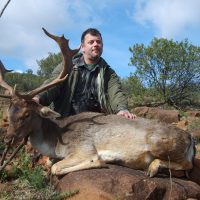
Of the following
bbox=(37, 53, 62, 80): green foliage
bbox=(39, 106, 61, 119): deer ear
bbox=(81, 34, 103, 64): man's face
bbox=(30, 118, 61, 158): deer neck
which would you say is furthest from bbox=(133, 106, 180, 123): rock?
bbox=(37, 53, 62, 80): green foliage

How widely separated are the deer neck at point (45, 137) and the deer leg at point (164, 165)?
1.61m

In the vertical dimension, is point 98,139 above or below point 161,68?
below

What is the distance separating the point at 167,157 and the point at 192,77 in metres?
19.9

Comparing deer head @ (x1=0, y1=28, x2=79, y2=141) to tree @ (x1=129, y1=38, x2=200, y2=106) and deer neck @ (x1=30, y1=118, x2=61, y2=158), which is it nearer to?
deer neck @ (x1=30, y1=118, x2=61, y2=158)

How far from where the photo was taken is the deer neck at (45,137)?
24.2ft

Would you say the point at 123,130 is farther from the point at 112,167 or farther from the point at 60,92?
the point at 60,92

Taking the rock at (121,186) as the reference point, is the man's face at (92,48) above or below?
above

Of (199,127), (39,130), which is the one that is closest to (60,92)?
(39,130)

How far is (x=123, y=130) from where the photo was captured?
7273 mm

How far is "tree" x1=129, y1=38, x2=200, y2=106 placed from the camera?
2536cm

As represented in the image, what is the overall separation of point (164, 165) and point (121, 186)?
109cm

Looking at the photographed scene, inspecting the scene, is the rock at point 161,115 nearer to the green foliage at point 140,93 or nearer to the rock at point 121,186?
the green foliage at point 140,93

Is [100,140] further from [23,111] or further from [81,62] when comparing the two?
[81,62]

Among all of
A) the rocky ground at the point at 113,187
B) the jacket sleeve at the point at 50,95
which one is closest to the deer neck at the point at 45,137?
the rocky ground at the point at 113,187
